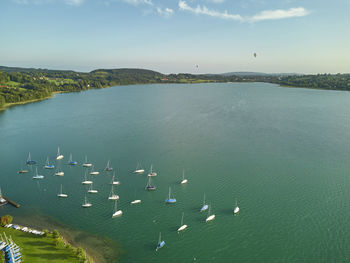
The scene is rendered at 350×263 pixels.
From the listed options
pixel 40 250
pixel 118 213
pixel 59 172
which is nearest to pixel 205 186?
pixel 118 213

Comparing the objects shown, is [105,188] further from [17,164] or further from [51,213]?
[17,164]

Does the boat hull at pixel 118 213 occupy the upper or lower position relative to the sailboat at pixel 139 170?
lower

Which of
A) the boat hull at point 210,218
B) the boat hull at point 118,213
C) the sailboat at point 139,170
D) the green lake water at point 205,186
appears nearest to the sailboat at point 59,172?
the green lake water at point 205,186

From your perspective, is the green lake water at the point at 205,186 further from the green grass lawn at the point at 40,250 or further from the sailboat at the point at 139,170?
the green grass lawn at the point at 40,250

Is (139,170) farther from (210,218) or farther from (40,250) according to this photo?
(40,250)

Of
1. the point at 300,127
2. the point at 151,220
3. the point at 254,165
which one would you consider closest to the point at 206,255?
the point at 151,220

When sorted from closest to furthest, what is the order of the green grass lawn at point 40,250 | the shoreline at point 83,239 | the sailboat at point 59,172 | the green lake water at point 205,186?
the green grass lawn at point 40,250, the shoreline at point 83,239, the green lake water at point 205,186, the sailboat at point 59,172

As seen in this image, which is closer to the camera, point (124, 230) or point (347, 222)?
point (124, 230)
